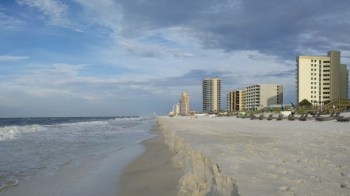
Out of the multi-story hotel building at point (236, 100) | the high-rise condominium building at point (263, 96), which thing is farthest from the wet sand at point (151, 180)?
the multi-story hotel building at point (236, 100)

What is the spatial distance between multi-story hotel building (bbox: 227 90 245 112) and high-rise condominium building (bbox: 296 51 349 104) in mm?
53349

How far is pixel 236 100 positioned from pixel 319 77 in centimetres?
6537

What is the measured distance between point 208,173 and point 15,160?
32.8 ft

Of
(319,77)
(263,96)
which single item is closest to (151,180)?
(319,77)

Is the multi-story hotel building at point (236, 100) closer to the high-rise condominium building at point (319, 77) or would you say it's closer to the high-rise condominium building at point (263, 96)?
the high-rise condominium building at point (263, 96)

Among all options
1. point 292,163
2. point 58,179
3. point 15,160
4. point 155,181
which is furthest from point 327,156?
point 15,160

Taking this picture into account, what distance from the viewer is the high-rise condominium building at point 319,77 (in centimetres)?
12250

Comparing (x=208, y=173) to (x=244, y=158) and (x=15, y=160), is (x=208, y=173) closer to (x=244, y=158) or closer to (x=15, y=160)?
(x=244, y=158)

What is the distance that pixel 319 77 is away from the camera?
12394cm

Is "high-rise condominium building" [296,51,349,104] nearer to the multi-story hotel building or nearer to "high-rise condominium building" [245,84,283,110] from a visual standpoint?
"high-rise condominium building" [245,84,283,110]

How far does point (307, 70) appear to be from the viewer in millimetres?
123688

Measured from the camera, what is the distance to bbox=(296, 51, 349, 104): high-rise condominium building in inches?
4823

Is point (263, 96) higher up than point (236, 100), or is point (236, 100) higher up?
point (263, 96)

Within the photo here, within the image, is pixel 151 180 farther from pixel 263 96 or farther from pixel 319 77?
pixel 263 96
